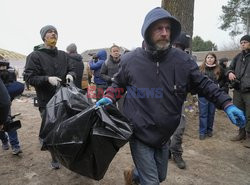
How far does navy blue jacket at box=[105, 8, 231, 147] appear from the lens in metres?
2.20

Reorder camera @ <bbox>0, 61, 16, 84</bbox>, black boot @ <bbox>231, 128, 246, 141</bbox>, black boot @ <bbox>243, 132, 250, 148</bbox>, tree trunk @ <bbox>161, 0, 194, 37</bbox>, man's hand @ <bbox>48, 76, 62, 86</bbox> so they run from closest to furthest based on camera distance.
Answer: man's hand @ <bbox>48, 76, 62, 86</bbox>, camera @ <bbox>0, 61, 16, 84</bbox>, black boot @ <bbox>243, 132, 250, 148</bbox>, black boot @ <bbox>231, 128, 246, 141</bbox>, tree trunk @ <bbox>161, 0, 194, 37</bbox>

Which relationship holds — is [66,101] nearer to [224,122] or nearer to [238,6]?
[224,122]

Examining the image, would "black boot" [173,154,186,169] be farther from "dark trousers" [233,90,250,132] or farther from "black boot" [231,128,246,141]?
"dark trousers" [233,90,250,132]

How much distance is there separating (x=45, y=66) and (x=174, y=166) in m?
2.27

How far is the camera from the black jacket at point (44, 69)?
3225 mm

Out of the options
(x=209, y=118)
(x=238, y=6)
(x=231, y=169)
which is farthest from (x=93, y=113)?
(x=238, y=6)

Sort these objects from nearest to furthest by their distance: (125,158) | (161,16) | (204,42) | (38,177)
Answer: (161,16) < (38,177) < (125,158) < (204,42)

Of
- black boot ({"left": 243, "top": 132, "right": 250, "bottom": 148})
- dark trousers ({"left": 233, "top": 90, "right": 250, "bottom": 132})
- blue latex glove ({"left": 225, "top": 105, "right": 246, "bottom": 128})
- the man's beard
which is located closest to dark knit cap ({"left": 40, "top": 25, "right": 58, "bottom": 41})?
the man's beard

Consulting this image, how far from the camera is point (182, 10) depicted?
18.2ft

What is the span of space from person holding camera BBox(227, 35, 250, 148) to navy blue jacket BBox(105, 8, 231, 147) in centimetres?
280

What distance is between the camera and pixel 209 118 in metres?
5.18

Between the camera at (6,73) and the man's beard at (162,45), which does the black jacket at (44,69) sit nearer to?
the camera at (6,73)

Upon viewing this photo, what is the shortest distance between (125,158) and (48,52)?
1.96 meters

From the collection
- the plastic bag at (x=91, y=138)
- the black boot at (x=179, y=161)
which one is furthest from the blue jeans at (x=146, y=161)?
the black boot at (x=179, y=161)
